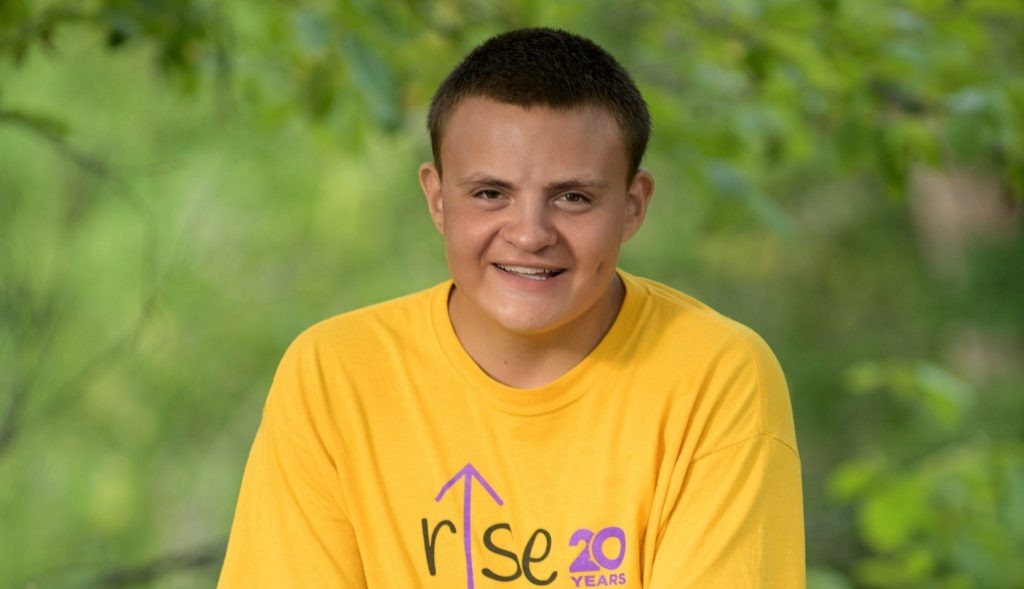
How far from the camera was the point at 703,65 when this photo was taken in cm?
375

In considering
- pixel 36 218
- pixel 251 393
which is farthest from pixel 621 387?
pixel 251 393

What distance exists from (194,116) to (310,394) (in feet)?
21.4

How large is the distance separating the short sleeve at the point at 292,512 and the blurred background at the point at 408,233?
85cm

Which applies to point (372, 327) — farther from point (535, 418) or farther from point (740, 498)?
point (740, 498)

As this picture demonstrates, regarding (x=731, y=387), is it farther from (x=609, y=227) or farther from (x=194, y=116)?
(x=194, y=116)

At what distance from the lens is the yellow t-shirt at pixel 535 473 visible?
1.94m

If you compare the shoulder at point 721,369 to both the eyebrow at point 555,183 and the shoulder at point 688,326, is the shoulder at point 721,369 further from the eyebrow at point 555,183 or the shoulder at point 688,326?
the eyebrow at point 555,183

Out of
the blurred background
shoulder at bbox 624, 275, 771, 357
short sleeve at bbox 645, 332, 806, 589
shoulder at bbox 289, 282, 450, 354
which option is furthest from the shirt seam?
the blurred background

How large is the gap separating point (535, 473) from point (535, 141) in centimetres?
44

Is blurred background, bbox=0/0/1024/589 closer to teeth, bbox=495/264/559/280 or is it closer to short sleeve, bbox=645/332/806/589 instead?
teeth, bbox=495/264/559/280

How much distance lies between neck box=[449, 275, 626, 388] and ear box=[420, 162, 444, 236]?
0.48ft

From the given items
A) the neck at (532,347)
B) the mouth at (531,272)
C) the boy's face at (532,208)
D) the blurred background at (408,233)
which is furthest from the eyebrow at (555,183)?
the blurred background at (408,233)

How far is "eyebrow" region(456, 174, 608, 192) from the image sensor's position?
1924 mm

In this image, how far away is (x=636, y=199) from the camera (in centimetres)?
207
